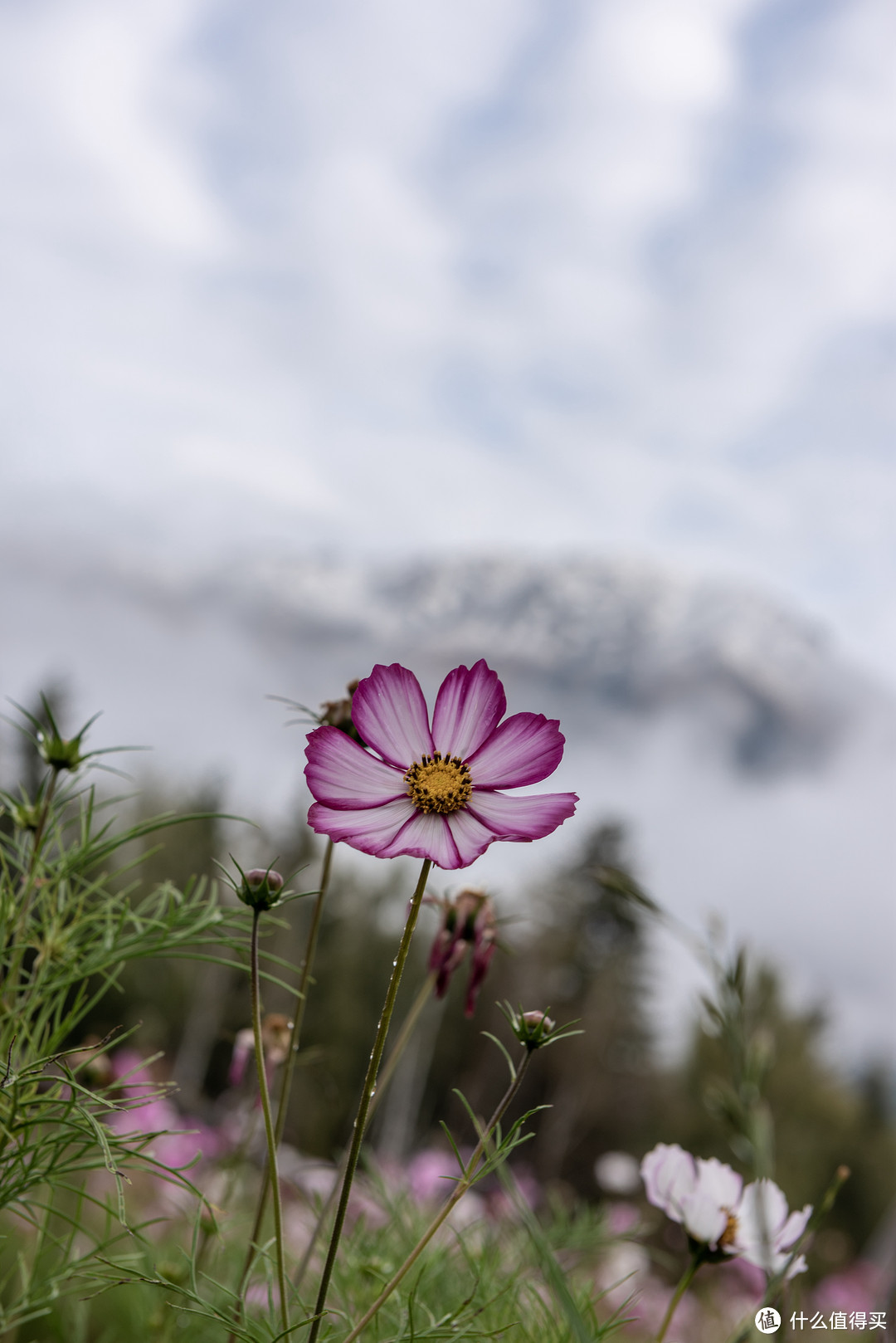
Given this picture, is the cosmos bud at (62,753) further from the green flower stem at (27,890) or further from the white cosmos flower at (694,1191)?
the white cosmos flower at (694,1191)

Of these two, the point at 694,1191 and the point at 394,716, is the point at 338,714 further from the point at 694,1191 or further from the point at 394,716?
the point at 694,1191

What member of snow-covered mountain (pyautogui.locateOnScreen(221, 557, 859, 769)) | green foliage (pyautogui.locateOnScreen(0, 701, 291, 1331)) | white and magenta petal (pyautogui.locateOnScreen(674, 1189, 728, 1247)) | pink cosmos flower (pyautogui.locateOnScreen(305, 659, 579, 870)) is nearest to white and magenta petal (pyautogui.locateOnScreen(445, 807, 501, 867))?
pink cosmos flower (pyautogui.locateOnScreen(305, 659, 579, 870))

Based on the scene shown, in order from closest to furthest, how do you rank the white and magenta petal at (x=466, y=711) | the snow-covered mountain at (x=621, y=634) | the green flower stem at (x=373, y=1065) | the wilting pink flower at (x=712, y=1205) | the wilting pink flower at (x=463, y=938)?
the green flower stem at (x=373, y=1065)
the white and magenta petal at (x=466, y=711)
the wilting pink flower at (x=712, y=1205)
the wilting pink flower at (x=463, y=938)
the snow-covered mountain at (x=621, y=634)

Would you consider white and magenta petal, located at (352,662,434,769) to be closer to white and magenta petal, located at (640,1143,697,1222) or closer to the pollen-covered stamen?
the pollen-covered stamen

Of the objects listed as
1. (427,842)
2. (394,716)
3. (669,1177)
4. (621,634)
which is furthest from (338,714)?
(621,634)

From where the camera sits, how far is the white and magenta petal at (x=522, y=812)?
2.46 feet

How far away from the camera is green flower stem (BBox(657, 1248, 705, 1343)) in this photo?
787mm

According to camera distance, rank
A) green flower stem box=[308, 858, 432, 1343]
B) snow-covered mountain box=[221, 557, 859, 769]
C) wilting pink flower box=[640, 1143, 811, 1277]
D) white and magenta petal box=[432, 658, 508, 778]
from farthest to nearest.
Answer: snow-covered mountain box=[221, 557, 859, 769], wilting pink flower box=[640, 1143, 811, 1277], white and magenta petal box=[432, 658, 508, 778], green flower stem box=[308, 858, 432, 1343]

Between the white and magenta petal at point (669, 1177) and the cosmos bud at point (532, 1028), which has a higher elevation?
the cosmos bud at point (532, 1028)

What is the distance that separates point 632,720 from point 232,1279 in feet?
501

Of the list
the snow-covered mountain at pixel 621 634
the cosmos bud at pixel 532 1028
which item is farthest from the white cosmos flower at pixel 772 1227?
the snow-covered mountain at pixel 621 634

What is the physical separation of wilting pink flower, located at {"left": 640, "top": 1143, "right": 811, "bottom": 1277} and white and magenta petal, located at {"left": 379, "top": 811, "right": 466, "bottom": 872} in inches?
17.2

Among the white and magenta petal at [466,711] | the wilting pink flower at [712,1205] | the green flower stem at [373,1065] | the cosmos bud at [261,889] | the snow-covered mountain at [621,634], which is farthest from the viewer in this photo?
the snow-covered mountain at [621,634]

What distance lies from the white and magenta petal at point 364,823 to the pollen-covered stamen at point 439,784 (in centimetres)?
1
